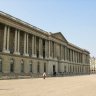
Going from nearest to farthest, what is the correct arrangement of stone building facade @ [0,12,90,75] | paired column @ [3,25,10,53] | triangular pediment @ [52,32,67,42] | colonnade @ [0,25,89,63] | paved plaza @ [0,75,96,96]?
paved plaza @ [0,75,96,96], paired column @ [3,25,10,53], stone building facade @ [0,12,90,75], colonnade @ [0,25,89,63], triangular pediment @ [52,32,67,42]

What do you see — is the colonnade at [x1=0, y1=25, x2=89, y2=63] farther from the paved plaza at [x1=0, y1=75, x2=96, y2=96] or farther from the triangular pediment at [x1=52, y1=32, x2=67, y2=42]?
the paved plaza at [x1=0, y1=75, x2=96, y2=96]

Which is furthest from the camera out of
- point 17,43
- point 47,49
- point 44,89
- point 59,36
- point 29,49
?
point 59,36

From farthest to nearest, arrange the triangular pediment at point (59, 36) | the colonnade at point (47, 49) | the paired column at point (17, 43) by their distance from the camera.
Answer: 1. the triangular pediment at point (59, 36)
2. the paired column at point (17, 43)
3. the colonnade at point (47, 49)

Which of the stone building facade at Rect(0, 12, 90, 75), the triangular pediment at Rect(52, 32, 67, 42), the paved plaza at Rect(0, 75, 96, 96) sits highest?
the triangular pediment at Rect(52, 32, 67, 42)

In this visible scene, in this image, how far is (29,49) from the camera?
234ft

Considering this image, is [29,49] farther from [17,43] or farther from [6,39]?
[6,39]

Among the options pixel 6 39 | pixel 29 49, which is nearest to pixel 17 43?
pixel 6 39

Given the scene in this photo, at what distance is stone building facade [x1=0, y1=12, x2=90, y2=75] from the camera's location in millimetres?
57719

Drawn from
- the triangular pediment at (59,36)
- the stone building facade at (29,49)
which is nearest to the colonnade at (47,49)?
the stone building facade at (29,49)

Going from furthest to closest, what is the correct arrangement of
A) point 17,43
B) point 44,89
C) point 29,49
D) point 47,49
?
point 47,49
point 29,49
point 17,43
point 44,89

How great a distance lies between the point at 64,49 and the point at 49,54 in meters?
18.8

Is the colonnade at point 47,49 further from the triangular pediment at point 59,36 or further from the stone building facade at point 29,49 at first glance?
the triangular pediment at point 59,36

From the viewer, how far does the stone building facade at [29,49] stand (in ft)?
189

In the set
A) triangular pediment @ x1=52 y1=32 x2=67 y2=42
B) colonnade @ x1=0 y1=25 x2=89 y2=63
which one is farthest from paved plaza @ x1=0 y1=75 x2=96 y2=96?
triangular pediment @ x1=52 y1=32 x2=67 y2=42
